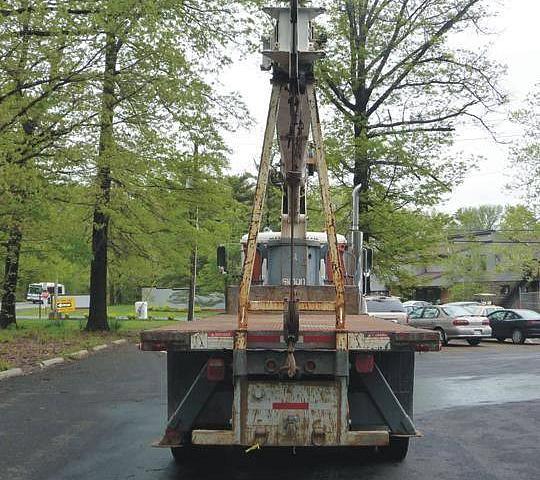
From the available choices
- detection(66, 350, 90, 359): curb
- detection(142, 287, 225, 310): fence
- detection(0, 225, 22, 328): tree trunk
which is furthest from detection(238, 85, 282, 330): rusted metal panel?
detection(142, 287, 225, 310): fence

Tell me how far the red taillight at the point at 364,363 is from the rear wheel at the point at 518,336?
78.6ft

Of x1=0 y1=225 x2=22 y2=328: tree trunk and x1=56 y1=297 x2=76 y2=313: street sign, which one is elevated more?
x1=0 y1=225 x2=22 y2=328: tree trunk

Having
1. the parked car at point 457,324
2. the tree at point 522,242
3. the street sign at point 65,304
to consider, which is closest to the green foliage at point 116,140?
the parked car at point 457,324

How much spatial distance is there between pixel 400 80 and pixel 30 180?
62.0 ft

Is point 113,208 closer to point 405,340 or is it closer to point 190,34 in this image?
point 190,34

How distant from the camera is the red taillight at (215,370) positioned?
5840mm

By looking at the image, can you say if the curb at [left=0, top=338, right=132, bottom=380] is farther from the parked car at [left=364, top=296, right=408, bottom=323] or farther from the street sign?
the street sign

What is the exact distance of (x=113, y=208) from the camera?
2208 cm

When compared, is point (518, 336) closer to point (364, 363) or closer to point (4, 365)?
point (4, 365)

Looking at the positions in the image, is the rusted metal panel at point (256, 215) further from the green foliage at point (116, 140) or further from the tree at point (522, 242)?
the tree at point (522, 242)

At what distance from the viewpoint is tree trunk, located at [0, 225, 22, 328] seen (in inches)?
750

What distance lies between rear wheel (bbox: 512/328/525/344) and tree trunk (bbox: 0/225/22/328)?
18.5 meters

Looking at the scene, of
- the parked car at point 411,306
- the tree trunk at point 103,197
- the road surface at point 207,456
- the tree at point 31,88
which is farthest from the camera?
the parked car at point 411,306

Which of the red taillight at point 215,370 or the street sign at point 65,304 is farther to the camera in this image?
the street sign at point 65,304
